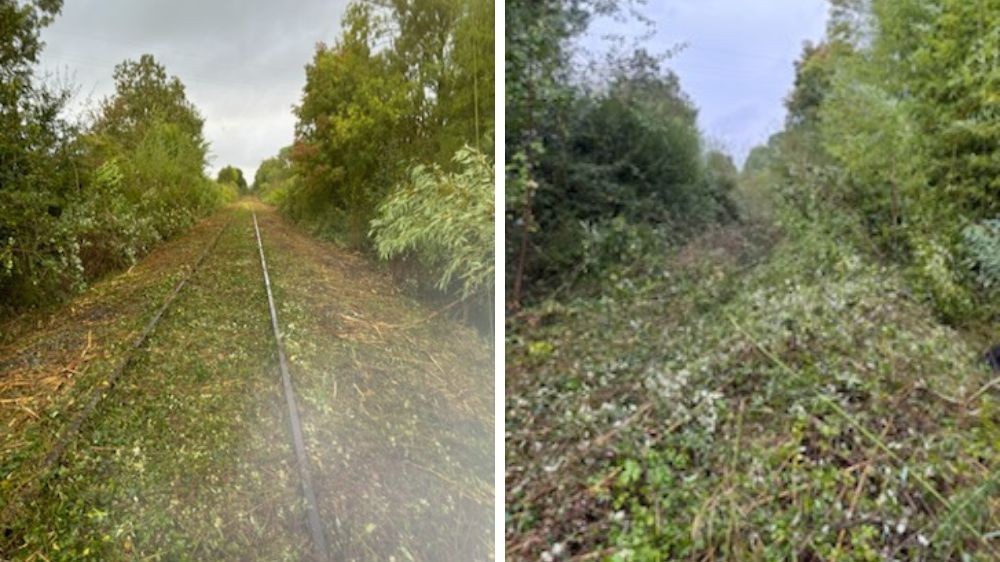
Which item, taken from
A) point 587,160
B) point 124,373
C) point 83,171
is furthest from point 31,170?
point 587,160

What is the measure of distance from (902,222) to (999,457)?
56 centimetres

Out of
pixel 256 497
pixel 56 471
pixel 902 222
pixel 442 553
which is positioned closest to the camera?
pixel 56 471

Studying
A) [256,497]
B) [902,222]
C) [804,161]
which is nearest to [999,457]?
[902,222]

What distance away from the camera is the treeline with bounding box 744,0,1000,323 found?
4.64 ft

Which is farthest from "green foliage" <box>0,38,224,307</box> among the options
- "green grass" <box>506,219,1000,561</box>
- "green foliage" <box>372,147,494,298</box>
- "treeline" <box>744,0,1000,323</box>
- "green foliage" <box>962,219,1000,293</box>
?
"green foliage" <box>962,219,1000,293</box>

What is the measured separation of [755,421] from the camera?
1.54m

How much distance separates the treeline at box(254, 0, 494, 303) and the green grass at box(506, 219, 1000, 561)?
558mm

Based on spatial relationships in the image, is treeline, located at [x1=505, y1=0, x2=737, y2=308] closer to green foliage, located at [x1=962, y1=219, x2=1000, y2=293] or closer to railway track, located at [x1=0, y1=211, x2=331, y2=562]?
green foliage, located at [x1=962, y1=219, x2=1000, y2=293]

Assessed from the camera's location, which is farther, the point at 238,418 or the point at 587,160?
the point at 587,160

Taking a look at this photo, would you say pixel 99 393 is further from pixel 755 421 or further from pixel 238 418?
pixel 755 421

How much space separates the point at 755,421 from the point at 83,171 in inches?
57.1

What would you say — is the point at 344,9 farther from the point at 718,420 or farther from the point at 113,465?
the point at 718,420

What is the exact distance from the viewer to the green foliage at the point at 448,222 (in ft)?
3.57

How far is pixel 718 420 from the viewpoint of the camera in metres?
1.57
